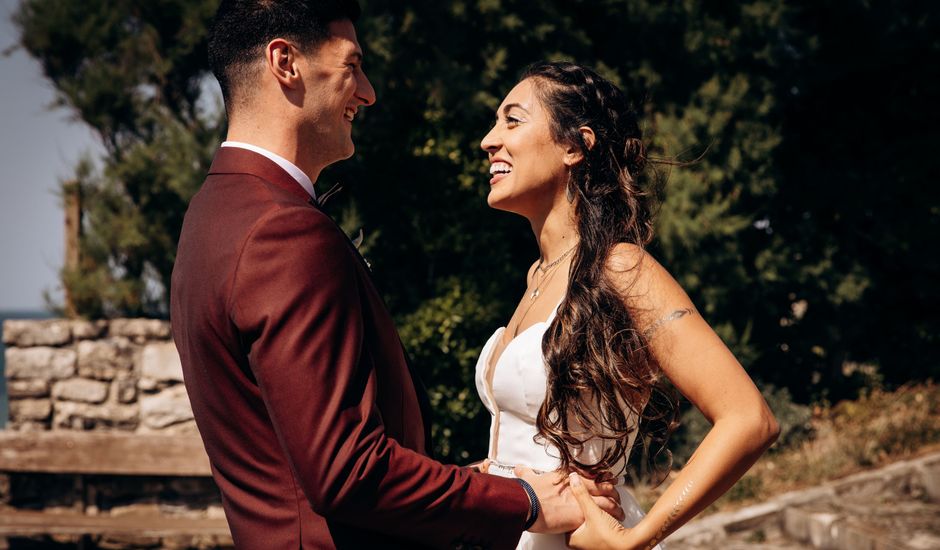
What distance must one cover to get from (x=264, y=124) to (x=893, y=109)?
35.1ft

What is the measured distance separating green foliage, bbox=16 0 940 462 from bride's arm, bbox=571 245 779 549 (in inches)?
147

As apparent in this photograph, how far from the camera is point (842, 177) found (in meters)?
10.5

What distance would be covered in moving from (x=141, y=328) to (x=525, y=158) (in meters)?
6.27

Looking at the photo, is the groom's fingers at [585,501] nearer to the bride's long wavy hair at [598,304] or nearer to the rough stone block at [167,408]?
the bride's long wavy hair at [598,304]

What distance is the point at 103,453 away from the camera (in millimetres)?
7742

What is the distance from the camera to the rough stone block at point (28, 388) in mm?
8141

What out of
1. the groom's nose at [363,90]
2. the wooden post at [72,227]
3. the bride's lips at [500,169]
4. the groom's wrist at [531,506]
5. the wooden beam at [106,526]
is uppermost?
the groom's nose at [363,90]

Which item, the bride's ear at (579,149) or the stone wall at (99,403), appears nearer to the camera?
the bride's ear at (579,149)

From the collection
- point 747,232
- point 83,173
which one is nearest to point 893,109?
point 747,232


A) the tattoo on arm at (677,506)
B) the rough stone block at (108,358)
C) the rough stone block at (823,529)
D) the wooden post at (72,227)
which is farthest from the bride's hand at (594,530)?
the wooden post at (72,227)

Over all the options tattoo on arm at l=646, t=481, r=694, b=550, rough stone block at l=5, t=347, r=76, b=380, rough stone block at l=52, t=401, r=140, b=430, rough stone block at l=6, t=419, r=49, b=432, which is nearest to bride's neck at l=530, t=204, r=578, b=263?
tattoo on arm at l=646, t=481, r=694, b=550

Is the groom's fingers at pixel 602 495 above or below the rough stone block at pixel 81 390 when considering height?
above

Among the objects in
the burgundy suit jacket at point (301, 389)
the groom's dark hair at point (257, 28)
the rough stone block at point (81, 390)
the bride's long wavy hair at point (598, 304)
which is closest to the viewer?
the burgundy suit jacket at point (301, 389)

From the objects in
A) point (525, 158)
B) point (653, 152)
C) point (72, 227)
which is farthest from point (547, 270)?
point (72, 227)
